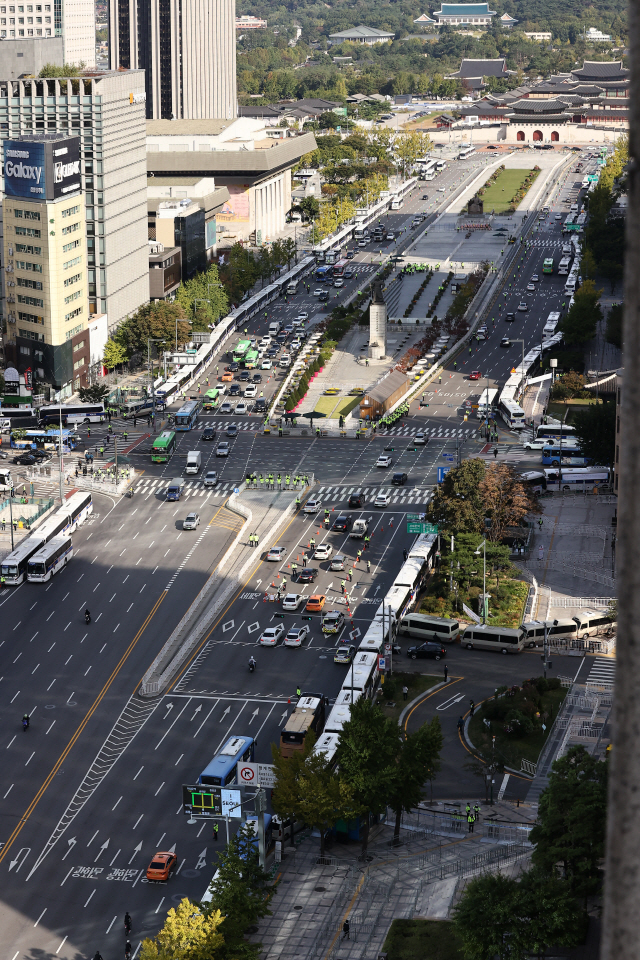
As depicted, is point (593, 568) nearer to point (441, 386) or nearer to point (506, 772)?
point (506, 772)

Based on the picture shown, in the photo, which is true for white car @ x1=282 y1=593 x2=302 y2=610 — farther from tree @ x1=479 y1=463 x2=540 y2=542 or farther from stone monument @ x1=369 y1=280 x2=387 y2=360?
stone monument @ x1=369 y1=280 x2=387 y2=360

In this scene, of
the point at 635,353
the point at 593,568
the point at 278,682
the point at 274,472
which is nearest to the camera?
the point at 635,353

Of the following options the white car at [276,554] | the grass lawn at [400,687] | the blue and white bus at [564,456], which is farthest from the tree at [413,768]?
the blue and white bus at [564,456]

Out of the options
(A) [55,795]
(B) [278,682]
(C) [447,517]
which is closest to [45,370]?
(C) [447,517]

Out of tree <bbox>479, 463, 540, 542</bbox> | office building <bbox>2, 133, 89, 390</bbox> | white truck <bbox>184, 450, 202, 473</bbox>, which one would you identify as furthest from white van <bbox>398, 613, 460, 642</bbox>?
office building <bbox>2, 133, 89, 390</bbox>

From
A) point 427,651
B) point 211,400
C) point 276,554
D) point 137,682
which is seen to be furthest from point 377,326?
point 137,682
